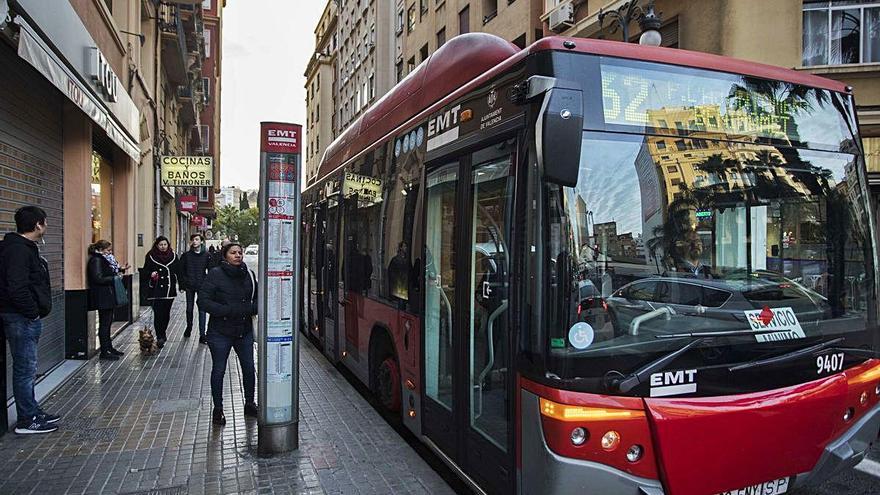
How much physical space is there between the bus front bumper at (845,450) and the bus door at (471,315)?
173cm

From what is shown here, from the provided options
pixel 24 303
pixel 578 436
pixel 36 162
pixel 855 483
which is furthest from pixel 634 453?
pixel 36 162

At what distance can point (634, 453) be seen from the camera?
291cm

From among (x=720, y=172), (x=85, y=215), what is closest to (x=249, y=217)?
(x=85, y=215)

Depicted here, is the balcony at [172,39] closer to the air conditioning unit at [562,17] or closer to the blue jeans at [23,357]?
the air conditioning unit at [562,17]

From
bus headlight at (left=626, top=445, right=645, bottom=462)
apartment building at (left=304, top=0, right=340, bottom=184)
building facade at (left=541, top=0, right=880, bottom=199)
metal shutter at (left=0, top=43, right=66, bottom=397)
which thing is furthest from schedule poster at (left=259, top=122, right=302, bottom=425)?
apartment building at (left=304, top=0, right=340, bottom=184)

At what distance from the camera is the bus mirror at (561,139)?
8.91 ft

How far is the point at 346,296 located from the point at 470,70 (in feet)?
11.7

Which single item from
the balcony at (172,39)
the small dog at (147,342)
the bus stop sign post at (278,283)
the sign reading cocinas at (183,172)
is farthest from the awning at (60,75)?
the balcony at (172,39)

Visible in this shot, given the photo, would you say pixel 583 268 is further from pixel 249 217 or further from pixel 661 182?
pixel 249 217

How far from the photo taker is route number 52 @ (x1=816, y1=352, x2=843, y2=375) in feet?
10.9

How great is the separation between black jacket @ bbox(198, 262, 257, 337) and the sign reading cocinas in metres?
13.7

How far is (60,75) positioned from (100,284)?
11.0 ft

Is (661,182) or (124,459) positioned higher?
(661,182)

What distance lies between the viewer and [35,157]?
283 inches
